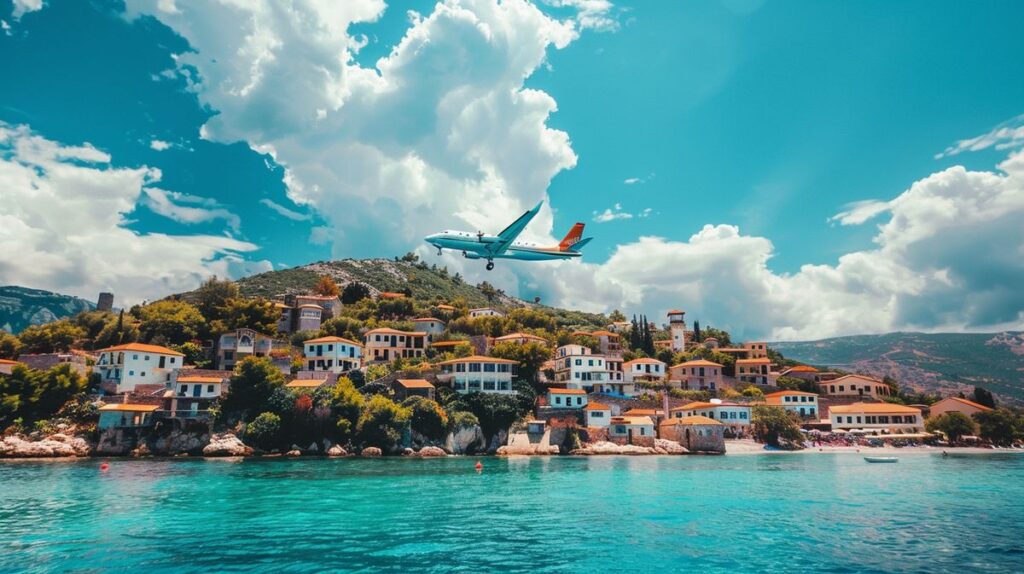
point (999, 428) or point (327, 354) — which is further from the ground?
point (327, 354)

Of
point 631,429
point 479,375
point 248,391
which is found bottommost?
point 631,429

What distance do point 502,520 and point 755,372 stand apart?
64.9 meters

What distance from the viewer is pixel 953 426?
6144 centimetres

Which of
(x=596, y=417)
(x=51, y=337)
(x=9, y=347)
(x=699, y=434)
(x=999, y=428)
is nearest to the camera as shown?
(x=699, y=434)

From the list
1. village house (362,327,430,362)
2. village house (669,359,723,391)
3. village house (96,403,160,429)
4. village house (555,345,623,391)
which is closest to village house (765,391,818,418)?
village house (669,359,723,391)

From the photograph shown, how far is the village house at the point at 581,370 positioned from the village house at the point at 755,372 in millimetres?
22033

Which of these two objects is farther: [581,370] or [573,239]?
[581,370]

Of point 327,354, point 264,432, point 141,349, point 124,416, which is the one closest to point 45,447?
point 124,416

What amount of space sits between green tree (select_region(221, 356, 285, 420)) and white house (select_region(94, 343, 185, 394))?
879 cm

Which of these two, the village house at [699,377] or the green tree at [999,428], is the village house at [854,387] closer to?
the green tree at [999,428]

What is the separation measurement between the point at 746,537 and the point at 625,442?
3589cm

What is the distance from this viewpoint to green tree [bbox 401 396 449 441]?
4988 cm

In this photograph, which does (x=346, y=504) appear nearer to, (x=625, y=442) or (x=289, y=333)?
(x=625, y=442)

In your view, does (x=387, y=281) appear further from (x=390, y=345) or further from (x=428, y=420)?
(x=428, y=420)
